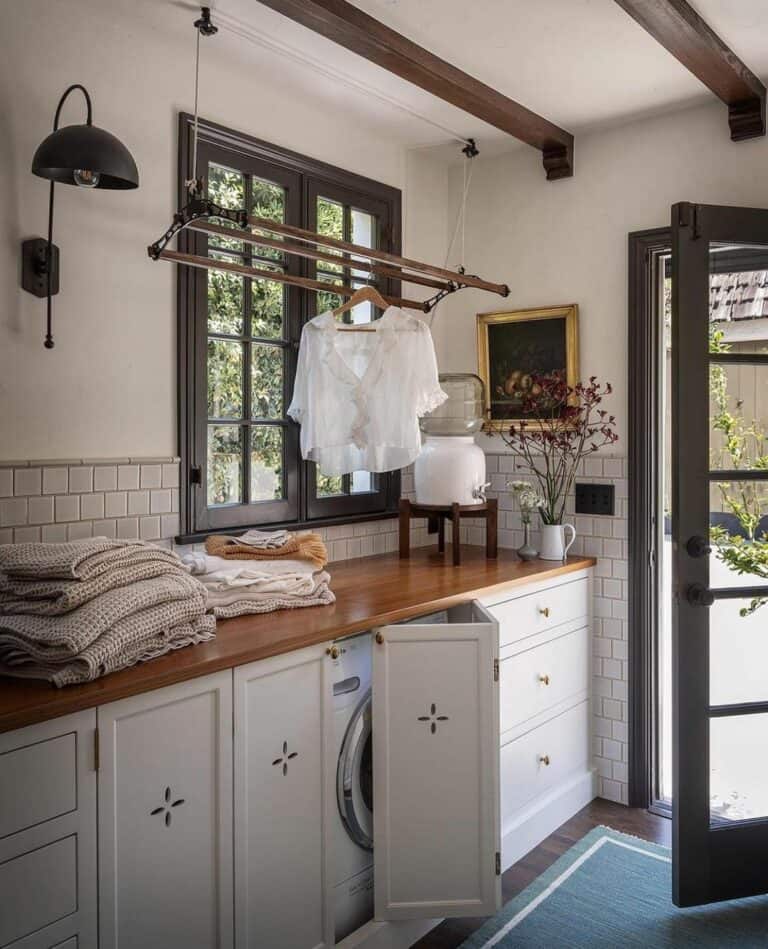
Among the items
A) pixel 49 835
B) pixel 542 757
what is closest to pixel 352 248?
pixel 49 835

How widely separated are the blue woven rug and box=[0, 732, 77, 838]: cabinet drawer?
1.37m

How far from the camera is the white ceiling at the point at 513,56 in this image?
89.0 inches

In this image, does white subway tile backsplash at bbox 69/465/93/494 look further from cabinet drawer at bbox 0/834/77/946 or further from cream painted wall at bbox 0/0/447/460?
cabinet drawer at bbox 0/834/77/946

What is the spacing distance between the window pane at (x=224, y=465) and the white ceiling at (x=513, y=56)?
3.92ft

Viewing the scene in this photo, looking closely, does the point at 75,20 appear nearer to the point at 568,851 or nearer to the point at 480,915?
the point at 480,915

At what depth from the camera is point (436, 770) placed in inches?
86.5

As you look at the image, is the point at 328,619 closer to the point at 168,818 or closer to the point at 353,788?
the point at 353,788

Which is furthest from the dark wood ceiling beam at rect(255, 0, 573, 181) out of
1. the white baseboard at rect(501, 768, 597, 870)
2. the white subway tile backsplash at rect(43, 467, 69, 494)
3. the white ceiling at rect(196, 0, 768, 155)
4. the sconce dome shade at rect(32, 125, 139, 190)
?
the white baseboard at rect(501, 768, 597, 870)

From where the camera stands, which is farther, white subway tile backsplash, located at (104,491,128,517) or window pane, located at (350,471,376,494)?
window pane, located at (350,471,376,494)

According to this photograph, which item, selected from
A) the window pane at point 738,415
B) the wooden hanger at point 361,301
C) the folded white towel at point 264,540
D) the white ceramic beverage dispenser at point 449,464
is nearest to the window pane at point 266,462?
the folded white towel at point 264,540

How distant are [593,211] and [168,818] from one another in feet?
8.73

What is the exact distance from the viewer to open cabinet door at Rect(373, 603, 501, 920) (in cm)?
215

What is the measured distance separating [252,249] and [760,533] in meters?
1.85

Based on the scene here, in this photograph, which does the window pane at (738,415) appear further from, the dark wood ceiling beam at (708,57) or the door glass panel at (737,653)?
the dark wood ceiling beam at (708,57)
